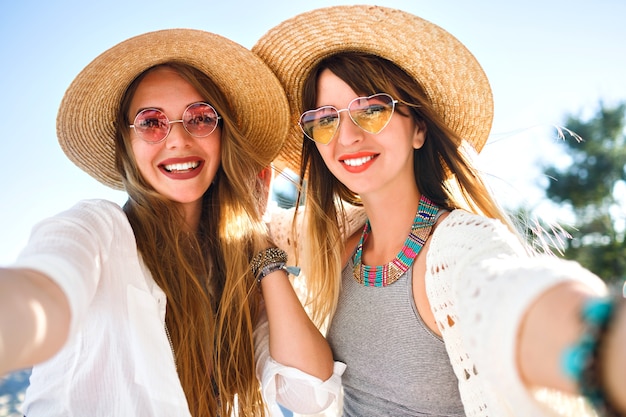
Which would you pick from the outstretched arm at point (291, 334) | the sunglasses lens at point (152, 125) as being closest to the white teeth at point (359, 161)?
the outstretched arm at point (291, 334)

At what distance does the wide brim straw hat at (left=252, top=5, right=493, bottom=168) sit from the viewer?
2725mm

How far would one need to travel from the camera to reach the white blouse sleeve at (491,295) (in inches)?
43.9

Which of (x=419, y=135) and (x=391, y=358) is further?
(x=419, y=135)

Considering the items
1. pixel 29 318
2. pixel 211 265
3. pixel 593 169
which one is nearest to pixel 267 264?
pixel 211 265

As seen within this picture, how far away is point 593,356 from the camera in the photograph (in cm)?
90

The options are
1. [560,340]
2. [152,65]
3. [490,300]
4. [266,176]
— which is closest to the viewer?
[560,340]

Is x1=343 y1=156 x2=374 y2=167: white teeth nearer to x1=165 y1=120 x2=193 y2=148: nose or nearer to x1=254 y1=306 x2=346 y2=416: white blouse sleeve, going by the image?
x1=165 y1=120 x2=193 y2=148: nose

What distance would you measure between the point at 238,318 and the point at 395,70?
1.53 meters

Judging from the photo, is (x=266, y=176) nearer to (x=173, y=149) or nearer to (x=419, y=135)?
(x=173, y=149)

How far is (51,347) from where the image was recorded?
1.39 m

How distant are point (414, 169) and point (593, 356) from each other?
210 cm

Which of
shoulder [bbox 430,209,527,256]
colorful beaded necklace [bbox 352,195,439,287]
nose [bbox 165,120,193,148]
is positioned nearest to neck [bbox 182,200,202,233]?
nose [bbox 165,120,193,148]

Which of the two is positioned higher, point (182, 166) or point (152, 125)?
point (152, 125)

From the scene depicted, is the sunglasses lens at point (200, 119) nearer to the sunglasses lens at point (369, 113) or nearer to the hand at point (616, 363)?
the sunglasses lens at point (369, 113)
